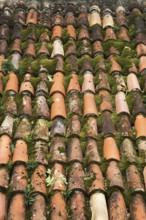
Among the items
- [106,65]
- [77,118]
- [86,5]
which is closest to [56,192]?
[77,118]

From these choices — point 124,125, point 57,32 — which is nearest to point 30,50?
point 57,32

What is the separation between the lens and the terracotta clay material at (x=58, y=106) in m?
4.60

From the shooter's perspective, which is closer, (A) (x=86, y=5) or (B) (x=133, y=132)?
(B) (x=133, y=132)

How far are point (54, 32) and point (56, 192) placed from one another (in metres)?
2.71

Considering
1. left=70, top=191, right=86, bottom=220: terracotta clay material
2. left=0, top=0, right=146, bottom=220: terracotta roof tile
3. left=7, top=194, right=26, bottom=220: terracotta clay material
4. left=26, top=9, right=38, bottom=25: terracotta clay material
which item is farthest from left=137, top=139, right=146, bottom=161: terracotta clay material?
left=26, top=9, right=38, bottom=25: terracotta clay material

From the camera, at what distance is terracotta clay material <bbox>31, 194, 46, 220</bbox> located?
3625 mm

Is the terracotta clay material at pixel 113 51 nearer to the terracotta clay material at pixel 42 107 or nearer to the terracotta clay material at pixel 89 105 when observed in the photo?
the terracotta clay material at pixel 89 105

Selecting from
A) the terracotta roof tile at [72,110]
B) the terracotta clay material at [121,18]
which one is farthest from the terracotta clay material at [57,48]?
the terracotta clay material at [121,18]

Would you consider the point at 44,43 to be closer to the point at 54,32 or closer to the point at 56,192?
the point at 54,32

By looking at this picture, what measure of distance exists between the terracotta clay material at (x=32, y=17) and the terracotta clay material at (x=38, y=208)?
3.04m

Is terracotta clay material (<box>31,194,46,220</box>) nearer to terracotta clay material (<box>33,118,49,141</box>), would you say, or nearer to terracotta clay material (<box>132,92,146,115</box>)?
terracotta clay material (<box>33,118,49,141</box>)

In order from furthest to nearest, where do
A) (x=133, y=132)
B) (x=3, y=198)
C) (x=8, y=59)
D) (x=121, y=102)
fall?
1. (x=8, y=59)
2. (x=121, y=102)
3. (x=133, y=132)
4. (x=3, y=198)

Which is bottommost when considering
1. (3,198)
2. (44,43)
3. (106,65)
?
(3,198)

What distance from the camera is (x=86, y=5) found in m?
6.60
